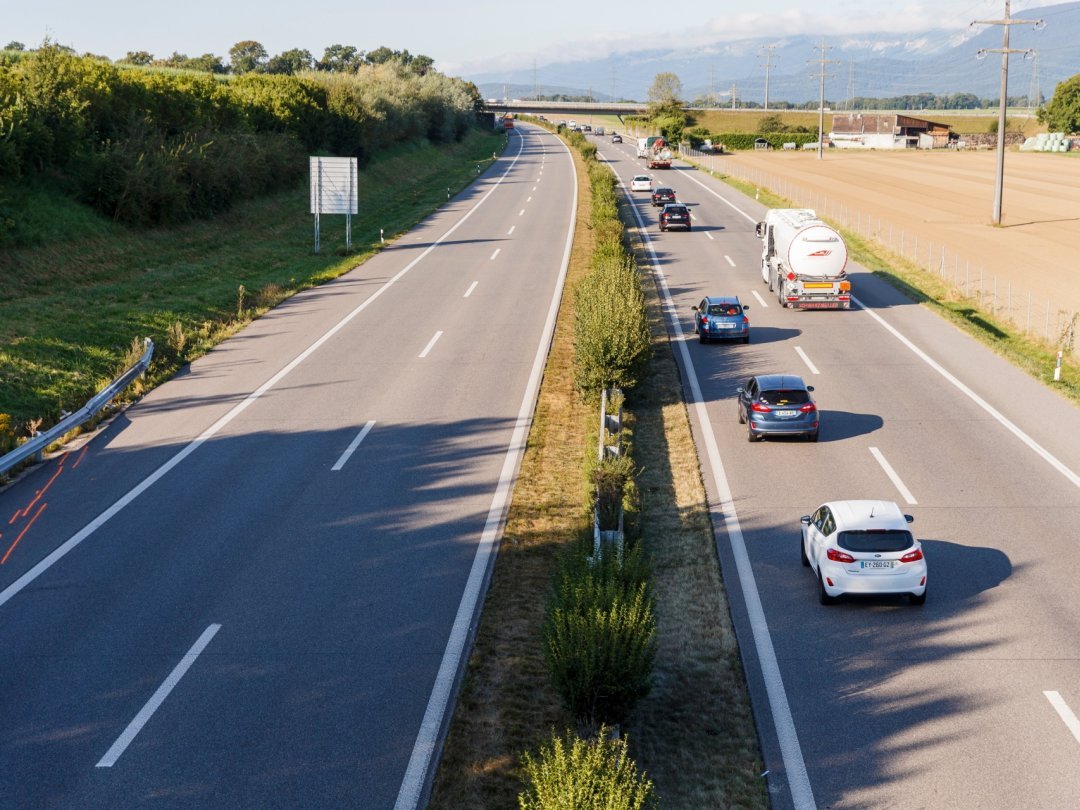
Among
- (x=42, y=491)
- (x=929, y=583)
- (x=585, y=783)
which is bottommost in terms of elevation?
(x=929, y=583)

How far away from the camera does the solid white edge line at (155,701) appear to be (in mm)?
10875

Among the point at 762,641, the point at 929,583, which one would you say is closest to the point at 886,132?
the point at 929,583

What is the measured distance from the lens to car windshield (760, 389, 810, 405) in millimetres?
21875

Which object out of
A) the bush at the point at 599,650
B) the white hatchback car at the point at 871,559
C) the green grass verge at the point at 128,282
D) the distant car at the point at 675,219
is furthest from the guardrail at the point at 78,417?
the distant car at the point at 675,219

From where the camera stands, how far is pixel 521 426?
73.8ft

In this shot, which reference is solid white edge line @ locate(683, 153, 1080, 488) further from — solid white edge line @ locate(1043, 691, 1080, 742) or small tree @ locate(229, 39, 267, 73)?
small tree @ locate(229, 39, 267, 73)

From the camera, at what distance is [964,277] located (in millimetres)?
43156

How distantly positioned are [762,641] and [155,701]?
7.17 metres

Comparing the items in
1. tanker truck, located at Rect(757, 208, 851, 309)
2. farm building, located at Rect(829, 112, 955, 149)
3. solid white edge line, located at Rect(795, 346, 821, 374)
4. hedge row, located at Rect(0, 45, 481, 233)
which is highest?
farm building, located at Rect(829, 112, 955, 149)

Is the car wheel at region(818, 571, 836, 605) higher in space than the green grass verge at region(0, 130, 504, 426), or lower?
lower

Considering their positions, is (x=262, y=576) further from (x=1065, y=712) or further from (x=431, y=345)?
(x=431, y=345)

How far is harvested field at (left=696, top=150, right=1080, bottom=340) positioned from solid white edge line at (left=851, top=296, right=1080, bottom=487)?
15.3 feet

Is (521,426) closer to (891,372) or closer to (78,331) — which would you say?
(891,372)

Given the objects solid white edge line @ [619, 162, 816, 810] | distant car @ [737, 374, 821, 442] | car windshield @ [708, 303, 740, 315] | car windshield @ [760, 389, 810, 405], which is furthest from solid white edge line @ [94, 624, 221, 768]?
car windshield @ [708, 303, 740, 315]
